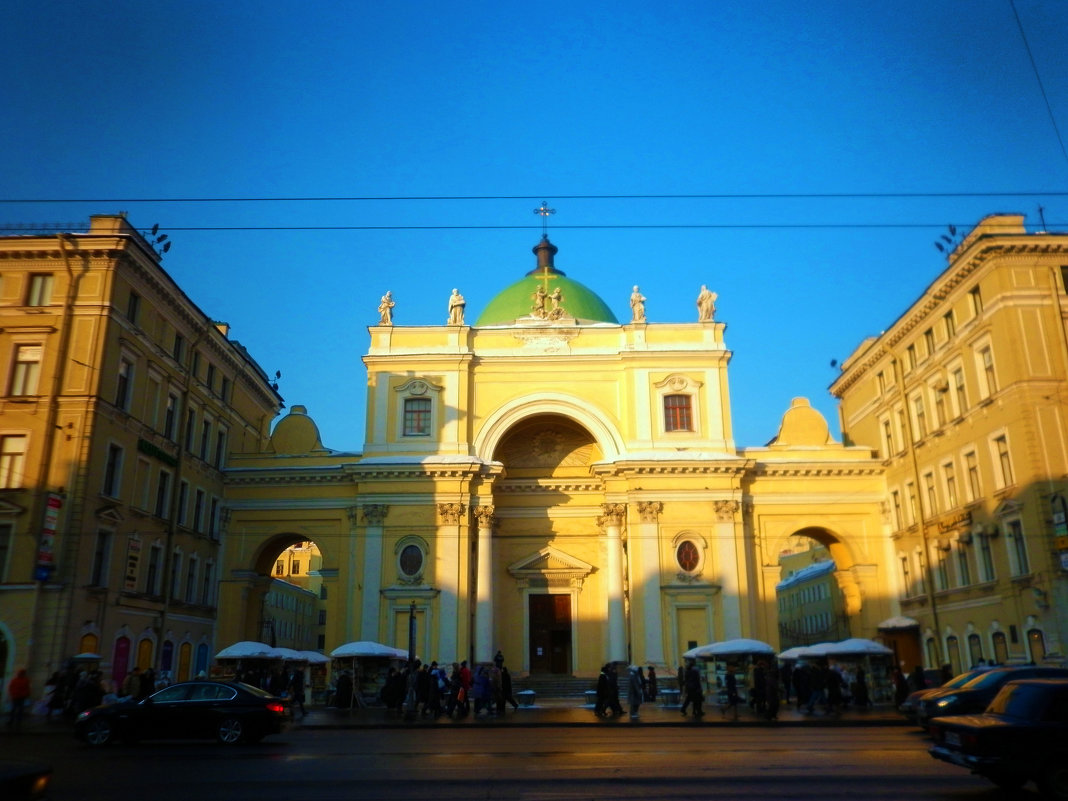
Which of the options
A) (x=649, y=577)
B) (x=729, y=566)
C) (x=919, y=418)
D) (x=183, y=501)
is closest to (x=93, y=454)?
(x=183, y=501)

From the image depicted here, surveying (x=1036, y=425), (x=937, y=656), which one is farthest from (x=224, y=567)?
(x=1036, y=425)

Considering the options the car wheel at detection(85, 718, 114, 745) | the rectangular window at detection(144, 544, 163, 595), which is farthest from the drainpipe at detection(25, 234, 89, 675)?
the car wheel at detection(85, 718, 114, 745)

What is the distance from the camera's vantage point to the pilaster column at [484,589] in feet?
119

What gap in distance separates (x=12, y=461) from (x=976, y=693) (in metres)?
27.3

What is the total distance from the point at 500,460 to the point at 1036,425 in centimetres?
2222

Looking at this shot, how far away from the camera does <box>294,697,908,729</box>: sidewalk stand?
919 inches

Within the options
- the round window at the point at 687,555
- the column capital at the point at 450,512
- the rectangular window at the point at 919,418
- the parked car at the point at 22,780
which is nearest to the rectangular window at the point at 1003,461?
the rectangular window at the point at 919,418

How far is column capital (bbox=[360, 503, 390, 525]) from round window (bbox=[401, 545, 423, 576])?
1.58 metres

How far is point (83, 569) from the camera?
28.0m

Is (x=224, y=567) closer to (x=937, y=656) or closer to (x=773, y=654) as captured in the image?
(x=773, y=654)

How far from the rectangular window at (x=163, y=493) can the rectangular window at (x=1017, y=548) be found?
2982 cm

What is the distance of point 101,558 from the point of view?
29.4 m

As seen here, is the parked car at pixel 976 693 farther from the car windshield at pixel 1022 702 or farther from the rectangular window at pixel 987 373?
the rectangular window at pixel 987 373

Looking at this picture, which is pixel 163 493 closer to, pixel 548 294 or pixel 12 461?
pixel 12 461
